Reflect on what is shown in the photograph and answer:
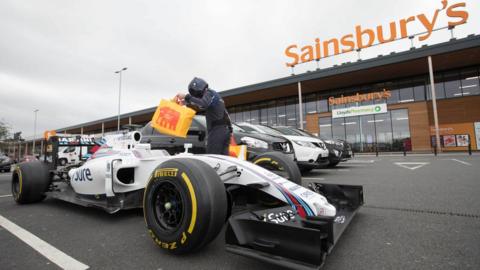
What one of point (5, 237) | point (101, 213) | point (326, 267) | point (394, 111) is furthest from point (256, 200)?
point (394, 111)

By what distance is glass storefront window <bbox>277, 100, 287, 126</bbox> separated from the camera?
2567cm

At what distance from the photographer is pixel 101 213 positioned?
3.15 meters

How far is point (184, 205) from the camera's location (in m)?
1.77

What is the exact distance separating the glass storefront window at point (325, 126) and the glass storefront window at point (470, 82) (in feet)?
33.6

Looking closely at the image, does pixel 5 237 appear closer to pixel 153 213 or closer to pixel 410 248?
pixel 153 213

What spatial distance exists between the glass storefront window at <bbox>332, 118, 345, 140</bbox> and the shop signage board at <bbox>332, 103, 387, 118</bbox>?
0.49 metres

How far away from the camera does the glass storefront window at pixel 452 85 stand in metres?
19.2

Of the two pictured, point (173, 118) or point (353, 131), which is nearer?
point (173, 118)

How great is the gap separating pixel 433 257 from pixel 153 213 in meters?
2.09

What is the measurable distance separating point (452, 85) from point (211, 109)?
24.1m

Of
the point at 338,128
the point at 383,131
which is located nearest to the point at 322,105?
the point at 338,128

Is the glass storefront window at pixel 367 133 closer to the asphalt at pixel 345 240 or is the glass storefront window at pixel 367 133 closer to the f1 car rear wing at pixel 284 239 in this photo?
the asphalt at pixel 345 240

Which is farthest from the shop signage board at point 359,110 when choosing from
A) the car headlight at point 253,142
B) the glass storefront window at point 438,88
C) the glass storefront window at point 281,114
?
the car headlight at point 253,142

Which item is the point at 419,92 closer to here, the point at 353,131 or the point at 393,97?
the point at 393,97
